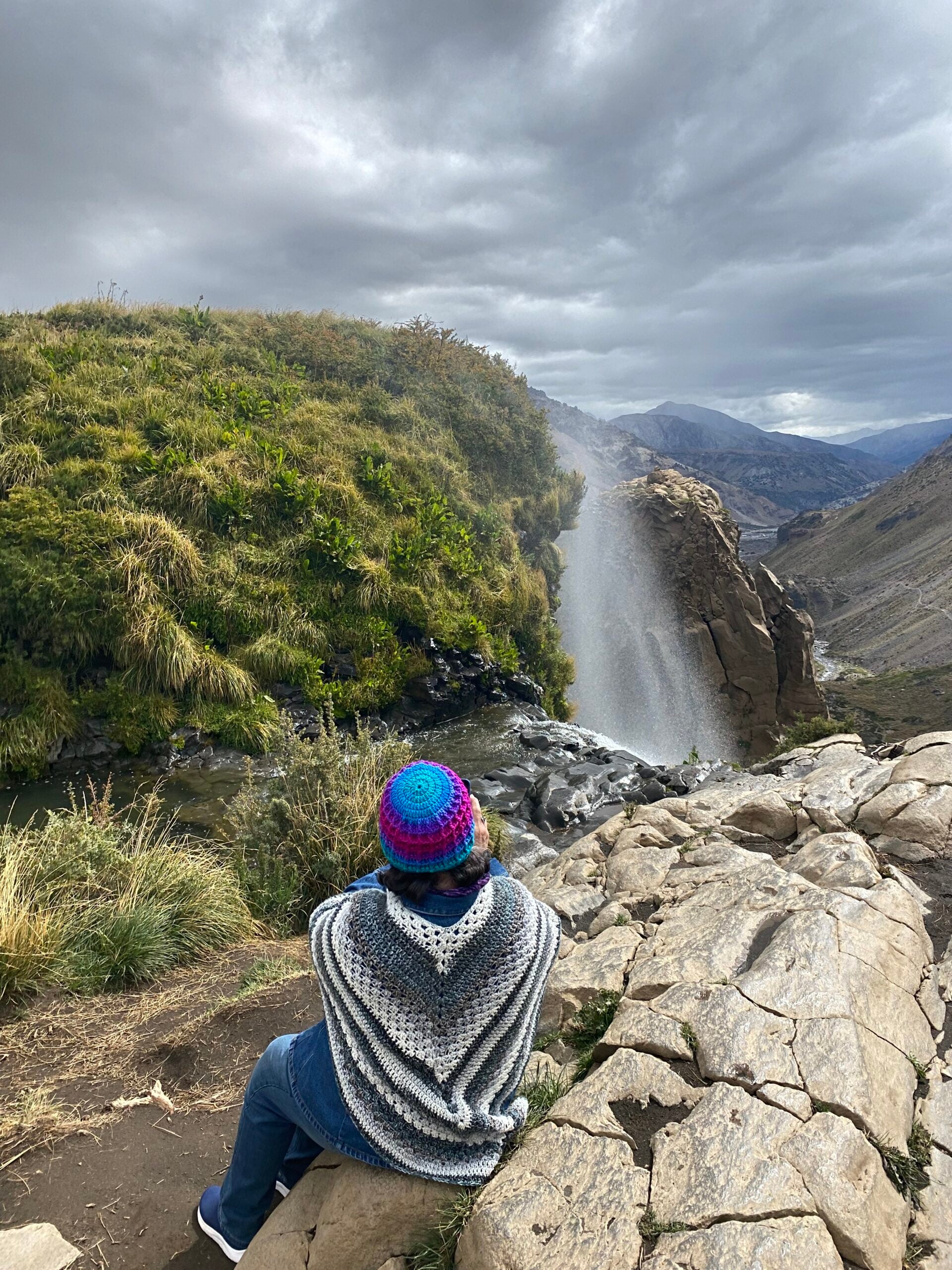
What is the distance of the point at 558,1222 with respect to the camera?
192 centimetres

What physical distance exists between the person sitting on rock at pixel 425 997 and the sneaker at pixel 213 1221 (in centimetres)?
63

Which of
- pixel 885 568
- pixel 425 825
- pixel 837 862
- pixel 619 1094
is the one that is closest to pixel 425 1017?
pixel 425 825

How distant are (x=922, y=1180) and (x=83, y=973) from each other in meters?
3.90

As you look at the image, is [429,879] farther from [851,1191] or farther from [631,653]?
[631,653]

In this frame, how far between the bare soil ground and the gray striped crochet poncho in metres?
1.04

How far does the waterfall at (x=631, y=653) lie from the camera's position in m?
22.1

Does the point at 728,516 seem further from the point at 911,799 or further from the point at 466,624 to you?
the point at 911,799

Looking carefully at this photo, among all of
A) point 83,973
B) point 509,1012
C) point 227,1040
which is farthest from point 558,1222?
point 83,973

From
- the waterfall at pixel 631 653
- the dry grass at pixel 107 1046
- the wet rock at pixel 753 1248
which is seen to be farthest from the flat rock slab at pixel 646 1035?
the waterfall at pixel 631 653

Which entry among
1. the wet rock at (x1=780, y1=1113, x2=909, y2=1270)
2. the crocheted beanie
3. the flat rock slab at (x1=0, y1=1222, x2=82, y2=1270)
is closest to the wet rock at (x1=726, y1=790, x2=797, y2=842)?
the wet rock at (x1=780, y1=1113, x2=909, y2=1270)

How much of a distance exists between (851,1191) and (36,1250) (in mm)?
2658

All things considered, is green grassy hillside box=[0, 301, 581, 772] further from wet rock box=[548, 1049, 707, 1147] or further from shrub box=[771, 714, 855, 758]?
wet rock box=[548, 1049, 707, 1147]

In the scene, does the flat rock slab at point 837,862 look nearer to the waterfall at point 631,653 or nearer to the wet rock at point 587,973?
the wet rock at point 587,973

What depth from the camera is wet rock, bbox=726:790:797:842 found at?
5523 mm
